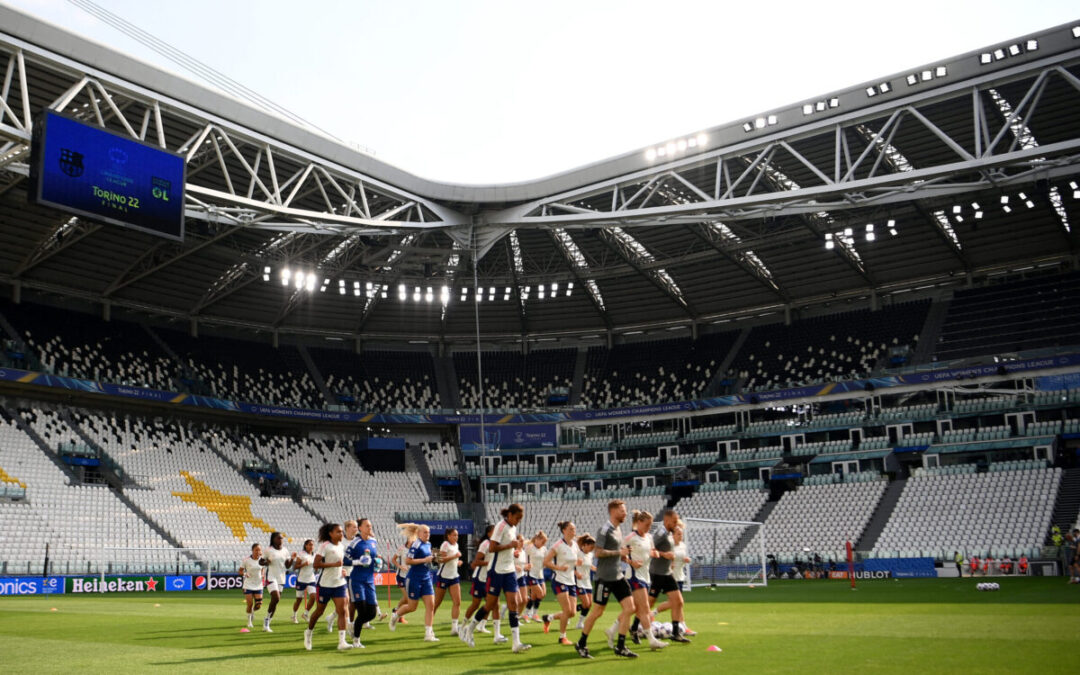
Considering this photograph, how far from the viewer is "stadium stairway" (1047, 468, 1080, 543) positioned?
40.4 metres

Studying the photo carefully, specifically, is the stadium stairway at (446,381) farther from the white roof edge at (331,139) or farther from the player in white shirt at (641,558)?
the player in white shirt at (641,558)

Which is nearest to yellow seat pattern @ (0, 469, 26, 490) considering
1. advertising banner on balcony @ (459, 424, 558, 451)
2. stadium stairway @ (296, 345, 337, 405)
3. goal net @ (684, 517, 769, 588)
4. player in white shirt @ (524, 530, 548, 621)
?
stadium stairway @ (296, 345, 337, 405)

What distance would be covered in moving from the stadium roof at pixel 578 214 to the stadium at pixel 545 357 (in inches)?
7.5

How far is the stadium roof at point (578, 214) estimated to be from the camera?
105 feet

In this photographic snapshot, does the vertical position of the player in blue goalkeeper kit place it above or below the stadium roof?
below

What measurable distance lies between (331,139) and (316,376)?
28.1 metres

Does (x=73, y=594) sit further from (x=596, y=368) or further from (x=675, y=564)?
(x=596, y=368)

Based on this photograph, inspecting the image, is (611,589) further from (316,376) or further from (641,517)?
(316,376)

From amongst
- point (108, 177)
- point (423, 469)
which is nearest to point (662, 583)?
point (108, 177)

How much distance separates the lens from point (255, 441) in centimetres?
5822

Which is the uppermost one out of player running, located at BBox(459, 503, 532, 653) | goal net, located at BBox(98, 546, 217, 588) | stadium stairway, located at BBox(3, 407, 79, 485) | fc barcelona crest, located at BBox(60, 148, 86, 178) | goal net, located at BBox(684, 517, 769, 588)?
fc barcelona crest, located at BBox(60, 148, 86, 178)

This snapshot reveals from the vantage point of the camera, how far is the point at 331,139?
36.3m

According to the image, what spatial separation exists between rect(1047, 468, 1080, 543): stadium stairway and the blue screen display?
3666 cm

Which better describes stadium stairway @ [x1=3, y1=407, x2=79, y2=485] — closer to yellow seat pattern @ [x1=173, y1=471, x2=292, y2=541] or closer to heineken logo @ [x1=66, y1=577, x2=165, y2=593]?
yellow seat pattern @ [x1=173, y1=471, x2=292, y2=541]
